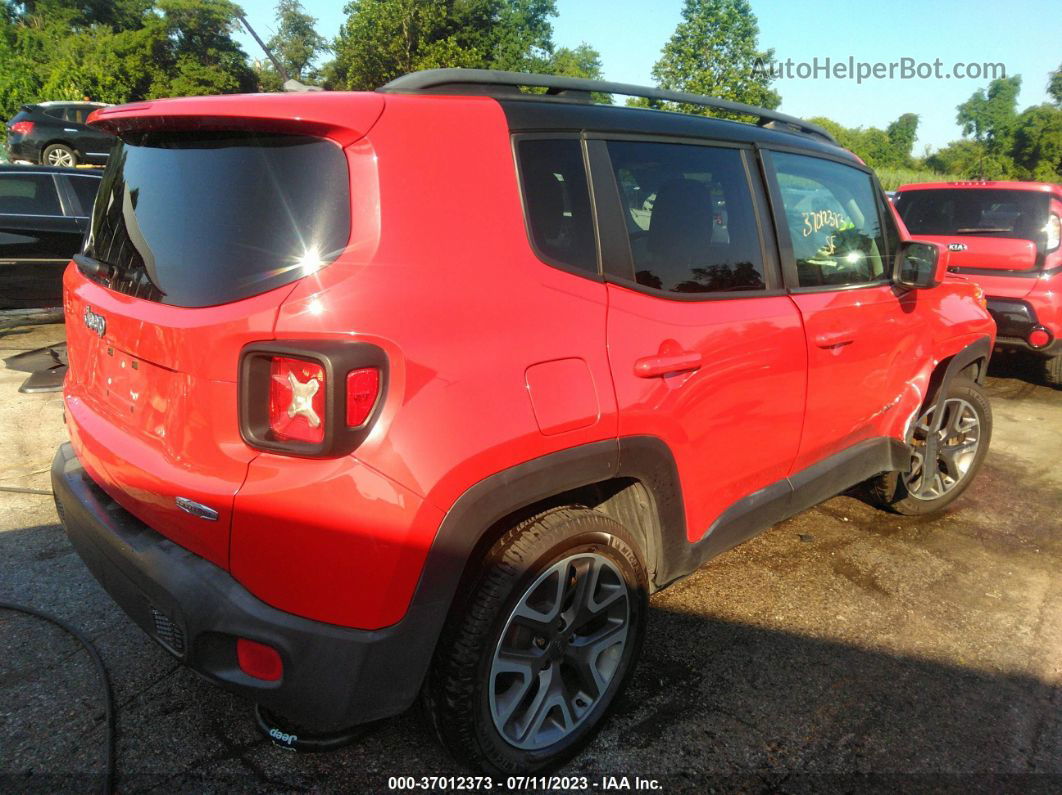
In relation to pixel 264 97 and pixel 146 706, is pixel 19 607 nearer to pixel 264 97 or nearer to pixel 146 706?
pixel 146 706

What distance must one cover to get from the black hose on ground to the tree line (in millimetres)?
36704

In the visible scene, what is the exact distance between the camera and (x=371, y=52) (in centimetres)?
4594

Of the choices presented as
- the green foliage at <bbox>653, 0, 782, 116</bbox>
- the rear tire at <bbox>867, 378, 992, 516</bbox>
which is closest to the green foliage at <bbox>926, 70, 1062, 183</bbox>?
the green foliage at <bbox>653, 0, 782, 116</bbox>

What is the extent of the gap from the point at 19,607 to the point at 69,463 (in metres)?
0.87

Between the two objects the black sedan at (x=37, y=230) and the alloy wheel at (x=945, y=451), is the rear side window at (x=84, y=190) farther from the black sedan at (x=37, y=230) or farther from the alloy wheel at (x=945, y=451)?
the alloy wheel at (x=945, y=451)

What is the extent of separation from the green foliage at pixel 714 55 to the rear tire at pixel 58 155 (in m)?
39.7

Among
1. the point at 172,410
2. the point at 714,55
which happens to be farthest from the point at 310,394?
the point at 714,55

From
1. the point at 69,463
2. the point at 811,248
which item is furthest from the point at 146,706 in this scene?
the point at 811,248

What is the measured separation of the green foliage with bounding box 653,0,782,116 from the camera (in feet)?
159

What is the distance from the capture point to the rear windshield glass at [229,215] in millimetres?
1781

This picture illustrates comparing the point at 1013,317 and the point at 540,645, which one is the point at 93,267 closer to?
the point at 540,645

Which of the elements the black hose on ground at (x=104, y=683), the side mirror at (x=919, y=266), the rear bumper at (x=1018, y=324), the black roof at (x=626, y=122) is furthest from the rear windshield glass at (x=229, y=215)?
the rear bumper at (x=1018, y=324)

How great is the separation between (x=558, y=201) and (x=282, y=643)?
1.32 m

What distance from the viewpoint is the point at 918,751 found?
240cm
